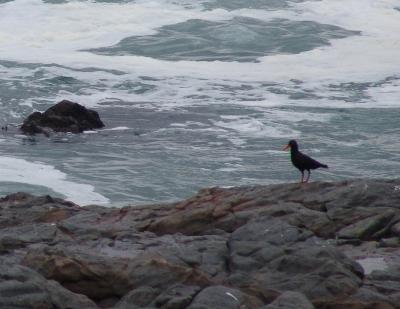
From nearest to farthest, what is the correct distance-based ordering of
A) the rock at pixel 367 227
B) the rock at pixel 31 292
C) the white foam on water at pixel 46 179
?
the rock at pixel 31 292, the rock at pixel 367 227, the white foam on water at pixel 46 179

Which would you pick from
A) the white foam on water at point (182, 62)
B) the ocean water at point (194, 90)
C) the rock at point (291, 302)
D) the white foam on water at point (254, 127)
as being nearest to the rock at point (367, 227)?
the rock at point (291, 302)

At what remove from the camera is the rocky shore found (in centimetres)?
838

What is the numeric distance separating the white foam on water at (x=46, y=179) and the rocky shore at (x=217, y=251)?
17.7 feet

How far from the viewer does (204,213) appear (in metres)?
11.7

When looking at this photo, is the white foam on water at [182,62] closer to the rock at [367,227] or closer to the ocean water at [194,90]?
the ocean water at [194,90]

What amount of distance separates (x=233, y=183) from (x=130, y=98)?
903 centimetres

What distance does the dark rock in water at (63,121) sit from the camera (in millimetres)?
23906

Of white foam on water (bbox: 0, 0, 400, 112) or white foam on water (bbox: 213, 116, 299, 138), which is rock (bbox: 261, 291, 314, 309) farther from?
white foam on water (bbox: 0, 0, 400, 112)

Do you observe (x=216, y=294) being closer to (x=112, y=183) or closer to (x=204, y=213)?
(x=204, y=213)

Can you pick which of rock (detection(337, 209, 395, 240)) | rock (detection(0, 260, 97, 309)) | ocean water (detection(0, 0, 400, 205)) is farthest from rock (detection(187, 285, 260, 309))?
ocean water (detection(0, 0, 400, 205))

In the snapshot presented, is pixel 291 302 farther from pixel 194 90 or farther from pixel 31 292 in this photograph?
pixel 194 90

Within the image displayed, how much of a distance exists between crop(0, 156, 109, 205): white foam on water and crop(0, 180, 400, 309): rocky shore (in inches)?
212

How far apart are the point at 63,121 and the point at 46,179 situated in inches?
172

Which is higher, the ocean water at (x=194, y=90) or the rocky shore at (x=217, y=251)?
the rocky shore at (x=217, y=251)
